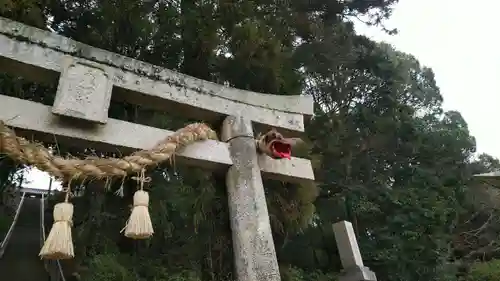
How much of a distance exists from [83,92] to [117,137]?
244 mm

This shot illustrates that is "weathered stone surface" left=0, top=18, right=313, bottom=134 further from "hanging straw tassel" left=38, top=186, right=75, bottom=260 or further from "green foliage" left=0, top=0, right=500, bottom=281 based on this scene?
"hanging straw tassel" left=38, top=186, right=75, bottom=260

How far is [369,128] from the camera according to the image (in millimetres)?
8664

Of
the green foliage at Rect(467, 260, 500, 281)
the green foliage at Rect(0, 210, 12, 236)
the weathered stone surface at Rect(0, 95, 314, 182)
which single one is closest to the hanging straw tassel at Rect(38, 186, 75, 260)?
the weathered stone surface at Rect(0, 95, 314, 182)

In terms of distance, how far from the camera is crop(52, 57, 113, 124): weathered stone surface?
1900 millimetres

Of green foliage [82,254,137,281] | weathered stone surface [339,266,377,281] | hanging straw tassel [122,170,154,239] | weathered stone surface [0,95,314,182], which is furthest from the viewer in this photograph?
green foliage [82,254,137,281]

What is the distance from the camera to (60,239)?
5.45 feet

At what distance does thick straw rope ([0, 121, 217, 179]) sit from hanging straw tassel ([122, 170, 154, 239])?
0.13 m

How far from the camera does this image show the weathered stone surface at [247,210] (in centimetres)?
201

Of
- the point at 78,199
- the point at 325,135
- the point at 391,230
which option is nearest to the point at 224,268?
Result: the point at 78,199

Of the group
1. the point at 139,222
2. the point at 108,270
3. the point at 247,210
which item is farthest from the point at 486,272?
the point at 139,222

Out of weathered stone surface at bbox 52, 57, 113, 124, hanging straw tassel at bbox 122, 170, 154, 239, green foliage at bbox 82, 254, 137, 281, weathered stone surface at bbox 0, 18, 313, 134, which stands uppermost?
weathered stone surface at bbox 0, 18, 313, 134

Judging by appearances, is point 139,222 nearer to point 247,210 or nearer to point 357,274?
point 247,210

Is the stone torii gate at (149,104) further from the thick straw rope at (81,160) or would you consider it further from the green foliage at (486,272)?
the green foliage at (486,272)

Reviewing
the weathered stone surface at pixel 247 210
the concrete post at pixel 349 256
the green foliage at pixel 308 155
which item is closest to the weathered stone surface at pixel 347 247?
the concrete post at pixel 349 256
